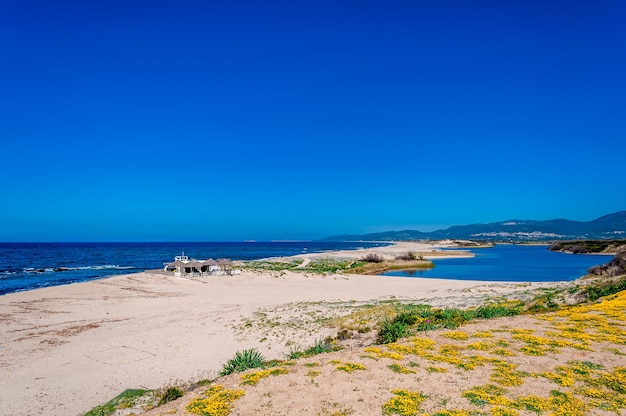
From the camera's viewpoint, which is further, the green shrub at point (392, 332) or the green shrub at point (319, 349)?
the green shrub at point (392, 332)

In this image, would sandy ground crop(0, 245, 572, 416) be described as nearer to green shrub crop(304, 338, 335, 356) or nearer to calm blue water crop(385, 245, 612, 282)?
green shrub crop(304, 338, 335, 356)

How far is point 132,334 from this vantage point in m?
19.5

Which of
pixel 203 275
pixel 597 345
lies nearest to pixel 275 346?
pixel 597 345

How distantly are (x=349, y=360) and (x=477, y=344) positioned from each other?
3.89 meters

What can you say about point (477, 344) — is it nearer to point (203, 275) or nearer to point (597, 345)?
point (597, 345)

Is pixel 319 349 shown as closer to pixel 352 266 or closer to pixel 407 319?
pixel 407 319

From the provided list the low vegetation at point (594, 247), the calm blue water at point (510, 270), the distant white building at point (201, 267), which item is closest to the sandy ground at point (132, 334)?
the distant white building at point (201, 267)

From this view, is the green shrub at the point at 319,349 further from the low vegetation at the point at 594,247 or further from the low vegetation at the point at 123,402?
the low vegetation at the point at 594,247

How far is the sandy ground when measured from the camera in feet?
42.9

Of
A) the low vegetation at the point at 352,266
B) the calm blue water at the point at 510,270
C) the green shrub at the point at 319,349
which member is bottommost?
the calm blue water at the point at 510,270

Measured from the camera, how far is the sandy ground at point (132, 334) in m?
13.1

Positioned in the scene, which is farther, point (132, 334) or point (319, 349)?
point (132, 334)

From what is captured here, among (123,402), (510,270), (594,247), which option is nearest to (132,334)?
(123,402)

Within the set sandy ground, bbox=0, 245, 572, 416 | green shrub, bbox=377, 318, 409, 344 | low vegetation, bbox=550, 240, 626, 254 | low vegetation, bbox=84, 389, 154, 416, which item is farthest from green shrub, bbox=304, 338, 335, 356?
low vegetation, bbox=550, 240, 626, 254
